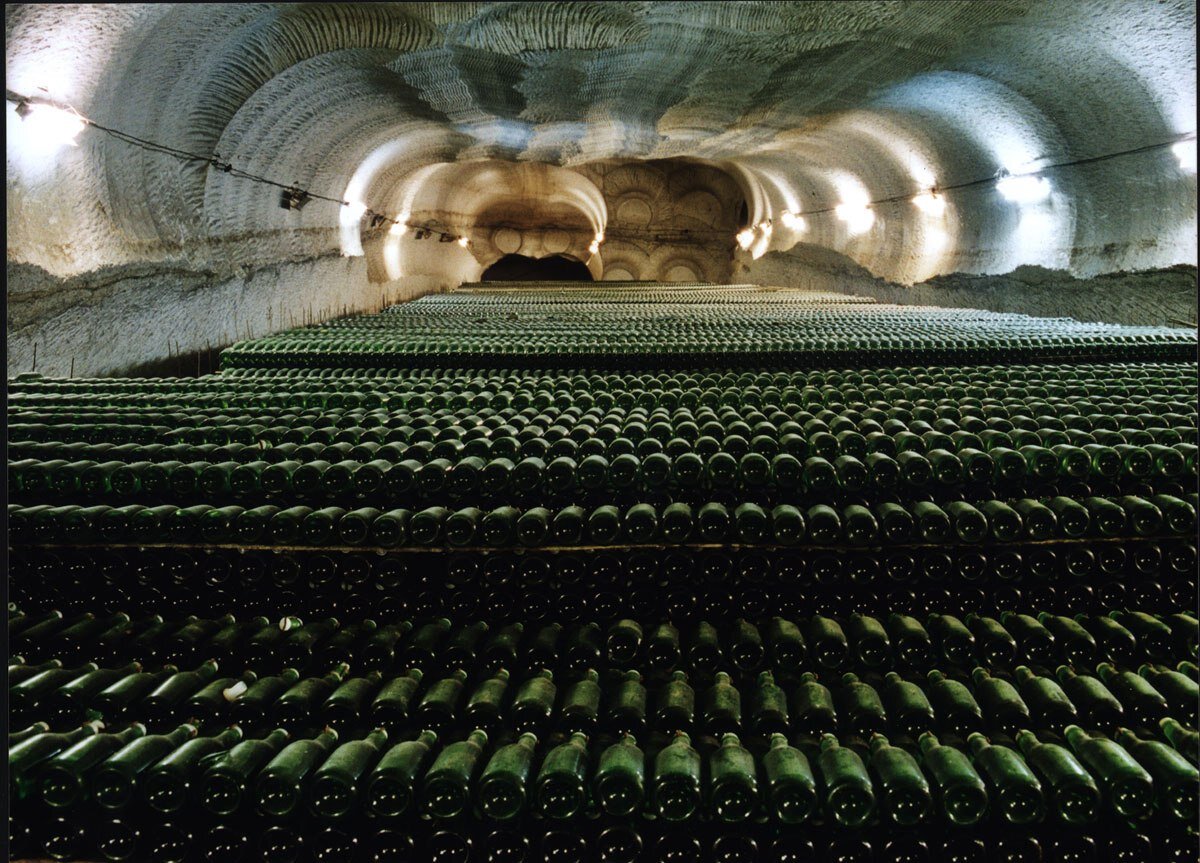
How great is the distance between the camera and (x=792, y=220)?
12.3 meters

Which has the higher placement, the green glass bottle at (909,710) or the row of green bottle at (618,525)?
the row of green bottle at (618,525)

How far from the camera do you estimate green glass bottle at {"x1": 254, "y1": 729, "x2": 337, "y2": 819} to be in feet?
5.11

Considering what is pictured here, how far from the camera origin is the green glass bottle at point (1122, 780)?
5.08 feet

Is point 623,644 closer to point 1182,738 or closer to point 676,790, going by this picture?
point 676,790

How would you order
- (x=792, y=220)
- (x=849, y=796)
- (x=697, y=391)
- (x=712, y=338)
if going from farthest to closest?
(x=792, y=220)
(x=712, y=338)
(x=697, y=391)
(x=849, y=796)

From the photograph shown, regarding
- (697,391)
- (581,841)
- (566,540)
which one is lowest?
(581,841)

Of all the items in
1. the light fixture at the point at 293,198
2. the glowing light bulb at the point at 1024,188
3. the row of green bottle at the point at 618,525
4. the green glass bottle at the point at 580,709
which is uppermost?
the glowing light bulb at the point at 1024,188

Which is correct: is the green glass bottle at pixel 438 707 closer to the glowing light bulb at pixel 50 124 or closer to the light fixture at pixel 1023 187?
the glowing light bulb at pixel 50 124

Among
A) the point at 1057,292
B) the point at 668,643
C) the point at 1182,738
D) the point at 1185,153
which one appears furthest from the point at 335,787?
the point at 1057,292

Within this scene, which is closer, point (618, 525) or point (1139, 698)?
point (1139, 698)

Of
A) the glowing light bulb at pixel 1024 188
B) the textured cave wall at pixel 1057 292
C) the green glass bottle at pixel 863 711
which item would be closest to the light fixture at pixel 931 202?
the textured cave wall at pixel 1057 292

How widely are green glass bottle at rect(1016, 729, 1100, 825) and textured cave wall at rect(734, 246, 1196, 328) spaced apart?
532 cm

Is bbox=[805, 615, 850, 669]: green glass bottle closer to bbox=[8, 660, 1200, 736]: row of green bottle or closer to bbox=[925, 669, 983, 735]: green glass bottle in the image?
bbox=[8, 660, 1200, 736]: row of green bottle

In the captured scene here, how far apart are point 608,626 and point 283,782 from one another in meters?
0.95
